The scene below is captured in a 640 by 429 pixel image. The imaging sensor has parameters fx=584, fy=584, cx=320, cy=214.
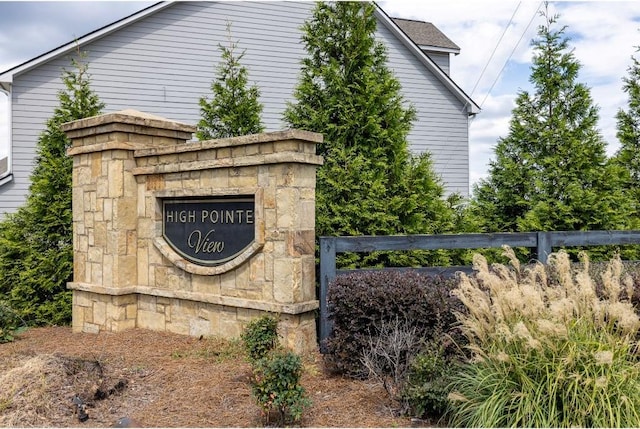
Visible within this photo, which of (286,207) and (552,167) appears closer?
(286,207)

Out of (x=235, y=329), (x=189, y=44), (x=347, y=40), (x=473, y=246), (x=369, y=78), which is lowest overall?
(x=235, y=329)

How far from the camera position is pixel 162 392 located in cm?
464

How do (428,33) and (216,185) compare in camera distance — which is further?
(428,33)

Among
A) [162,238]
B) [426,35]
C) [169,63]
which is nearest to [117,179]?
[162,238]

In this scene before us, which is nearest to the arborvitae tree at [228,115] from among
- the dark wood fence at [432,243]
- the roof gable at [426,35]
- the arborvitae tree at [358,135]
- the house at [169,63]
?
the arborvitae tree at [358,135]

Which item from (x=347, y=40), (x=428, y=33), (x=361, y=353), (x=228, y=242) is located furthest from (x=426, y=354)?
(x=428, y=33)

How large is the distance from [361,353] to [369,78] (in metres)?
3.42

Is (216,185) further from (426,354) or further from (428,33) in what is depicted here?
(428,33)

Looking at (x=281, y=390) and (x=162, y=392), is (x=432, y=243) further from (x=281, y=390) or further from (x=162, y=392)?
(x=162, y=392)

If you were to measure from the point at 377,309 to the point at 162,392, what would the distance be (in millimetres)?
1839

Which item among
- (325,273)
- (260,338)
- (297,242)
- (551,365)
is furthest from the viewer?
(325,273)

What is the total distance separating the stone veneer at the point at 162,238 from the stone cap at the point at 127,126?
0.5 inches

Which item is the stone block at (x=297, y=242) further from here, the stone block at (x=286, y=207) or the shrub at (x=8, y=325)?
the shrub at (x=8, y=325)

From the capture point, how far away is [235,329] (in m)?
5.88
